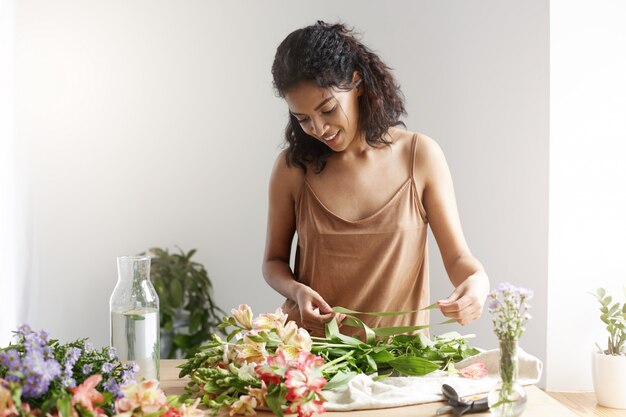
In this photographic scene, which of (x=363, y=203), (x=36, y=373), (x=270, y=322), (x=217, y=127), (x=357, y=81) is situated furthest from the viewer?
(x=217, y=127)

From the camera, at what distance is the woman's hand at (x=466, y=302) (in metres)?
1.65

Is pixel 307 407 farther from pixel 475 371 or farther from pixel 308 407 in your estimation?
pixel 475 371

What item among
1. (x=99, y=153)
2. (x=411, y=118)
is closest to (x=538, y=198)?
(x=411, y=118)

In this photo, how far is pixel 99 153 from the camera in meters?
3.75

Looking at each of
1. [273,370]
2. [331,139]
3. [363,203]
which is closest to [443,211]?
[363,203]

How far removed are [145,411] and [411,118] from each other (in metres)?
2.90

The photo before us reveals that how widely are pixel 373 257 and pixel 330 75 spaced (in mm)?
549

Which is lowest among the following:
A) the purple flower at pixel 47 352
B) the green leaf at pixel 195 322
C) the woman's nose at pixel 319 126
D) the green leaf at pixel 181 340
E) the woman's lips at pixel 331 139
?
the green leaf at pixel 181 340

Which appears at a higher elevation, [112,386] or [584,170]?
[584,170]

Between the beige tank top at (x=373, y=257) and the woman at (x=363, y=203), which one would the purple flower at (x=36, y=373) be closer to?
the woman at (x=363, y=203)

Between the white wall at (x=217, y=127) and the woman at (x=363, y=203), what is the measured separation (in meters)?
1.52

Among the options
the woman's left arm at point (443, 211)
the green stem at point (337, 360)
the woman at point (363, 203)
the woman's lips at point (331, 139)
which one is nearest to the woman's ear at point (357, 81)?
the woman at point (363, 203)

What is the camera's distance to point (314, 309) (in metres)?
1.80

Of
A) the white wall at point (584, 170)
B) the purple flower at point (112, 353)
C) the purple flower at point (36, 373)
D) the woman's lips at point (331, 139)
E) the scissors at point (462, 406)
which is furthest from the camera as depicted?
the white wall at point (584, 170)
